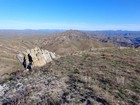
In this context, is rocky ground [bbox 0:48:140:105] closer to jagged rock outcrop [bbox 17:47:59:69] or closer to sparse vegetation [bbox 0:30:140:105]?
sparse vegetation [bbox 0:30:140:105]

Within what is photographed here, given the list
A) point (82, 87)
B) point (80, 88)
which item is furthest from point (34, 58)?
point (80, 88)

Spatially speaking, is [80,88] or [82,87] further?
[82,87]

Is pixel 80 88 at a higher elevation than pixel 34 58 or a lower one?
higher

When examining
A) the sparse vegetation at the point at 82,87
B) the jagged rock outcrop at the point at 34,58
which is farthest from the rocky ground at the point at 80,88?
the jagged rock outcrop at the point at 34,58

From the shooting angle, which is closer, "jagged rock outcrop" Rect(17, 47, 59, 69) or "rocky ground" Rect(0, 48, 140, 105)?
"rocky ground" Rect(0, 48, 140, 105)

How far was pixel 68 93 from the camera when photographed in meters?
11.1

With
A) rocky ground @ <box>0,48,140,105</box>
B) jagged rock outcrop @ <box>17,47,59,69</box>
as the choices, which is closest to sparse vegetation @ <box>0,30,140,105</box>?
rocky ground @ <box>0,48,140,105</box>

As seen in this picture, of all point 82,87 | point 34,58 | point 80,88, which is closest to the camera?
point 80,88

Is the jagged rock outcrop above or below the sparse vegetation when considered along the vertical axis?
below

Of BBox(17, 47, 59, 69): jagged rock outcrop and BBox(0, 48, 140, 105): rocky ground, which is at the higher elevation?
BBox(0, 48, 140, 105): rocky ground

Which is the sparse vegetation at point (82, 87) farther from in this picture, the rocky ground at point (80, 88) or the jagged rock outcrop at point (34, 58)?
the jagged rock outcrop at point (34, 58)

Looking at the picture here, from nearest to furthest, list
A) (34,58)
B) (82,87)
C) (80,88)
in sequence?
(80,88) < (82,87) < (34,58)

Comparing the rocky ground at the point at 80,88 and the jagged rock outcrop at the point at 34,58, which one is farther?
the jagged rock outcrop at the point at 34,58

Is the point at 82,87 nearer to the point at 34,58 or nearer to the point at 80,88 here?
the point at 80,88
